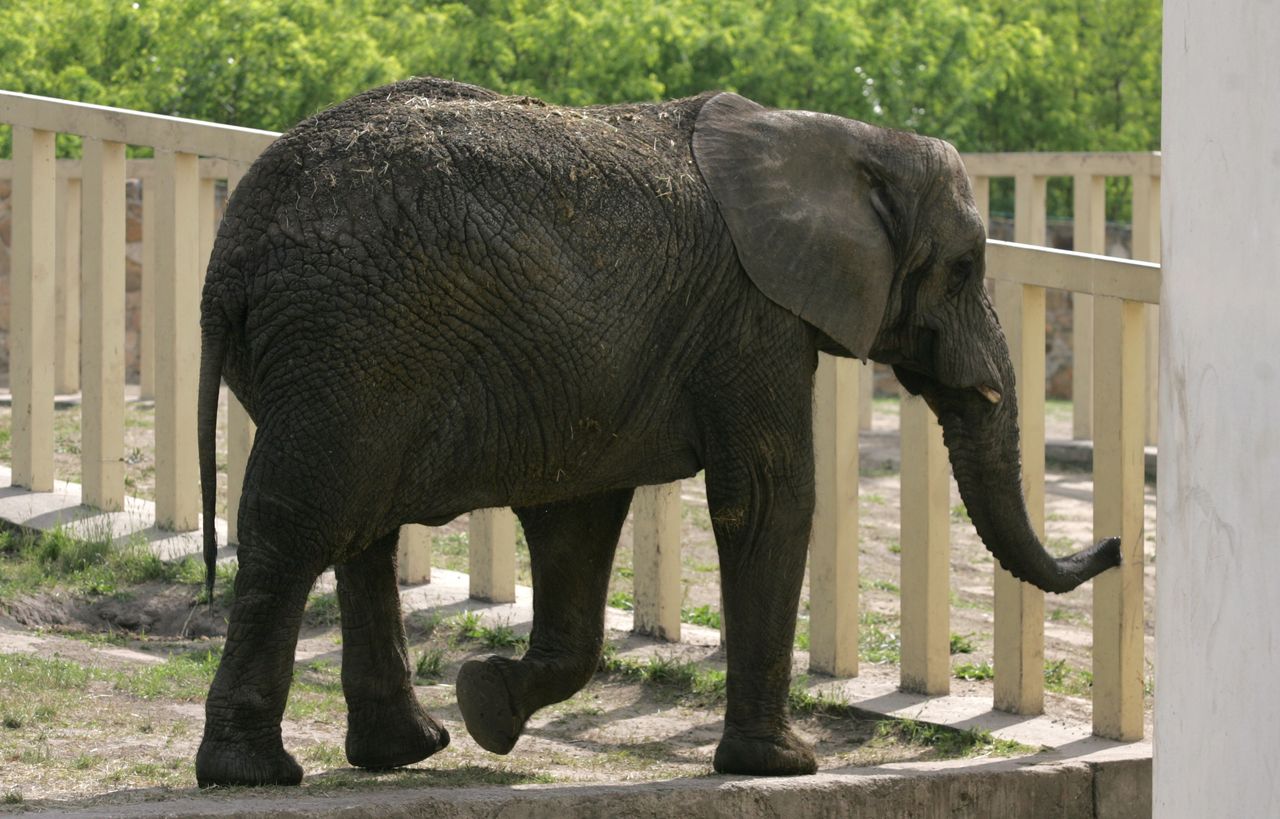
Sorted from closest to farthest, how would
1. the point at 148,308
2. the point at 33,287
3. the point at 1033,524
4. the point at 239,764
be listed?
the point at 239,764 < the point at 1033,524 < the point at 33,287 < the point at 148,308

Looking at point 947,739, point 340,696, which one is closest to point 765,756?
point 947,739

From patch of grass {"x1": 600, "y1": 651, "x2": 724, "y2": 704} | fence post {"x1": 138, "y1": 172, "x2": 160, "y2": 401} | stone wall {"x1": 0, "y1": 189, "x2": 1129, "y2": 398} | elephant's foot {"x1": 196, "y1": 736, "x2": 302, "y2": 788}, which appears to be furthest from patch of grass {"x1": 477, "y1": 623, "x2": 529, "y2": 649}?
stone wall {"x1": 0, "y1": 189, "x2": 1129, "y2": 398}

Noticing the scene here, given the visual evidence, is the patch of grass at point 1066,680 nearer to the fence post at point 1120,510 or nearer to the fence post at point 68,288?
the fence post at point 1120,510

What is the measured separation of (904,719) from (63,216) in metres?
8.01

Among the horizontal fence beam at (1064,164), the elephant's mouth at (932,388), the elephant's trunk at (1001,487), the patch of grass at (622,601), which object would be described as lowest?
the patch of grass at (622,601)

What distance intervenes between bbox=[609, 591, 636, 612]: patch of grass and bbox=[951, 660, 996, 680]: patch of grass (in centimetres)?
140

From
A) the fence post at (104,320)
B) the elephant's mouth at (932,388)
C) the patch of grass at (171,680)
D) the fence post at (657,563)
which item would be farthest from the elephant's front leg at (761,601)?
the fence post at (104,320)

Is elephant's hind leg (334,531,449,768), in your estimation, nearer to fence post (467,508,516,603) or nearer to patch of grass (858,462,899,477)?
fence post (467,508,516,603)

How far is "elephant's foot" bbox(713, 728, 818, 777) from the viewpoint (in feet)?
18.0

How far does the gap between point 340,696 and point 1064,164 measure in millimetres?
7957

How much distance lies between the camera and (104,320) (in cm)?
834

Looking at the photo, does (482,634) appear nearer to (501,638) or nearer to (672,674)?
(501,638)

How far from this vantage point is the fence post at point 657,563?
7.46m

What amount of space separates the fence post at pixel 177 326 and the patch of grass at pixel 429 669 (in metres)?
1.68
